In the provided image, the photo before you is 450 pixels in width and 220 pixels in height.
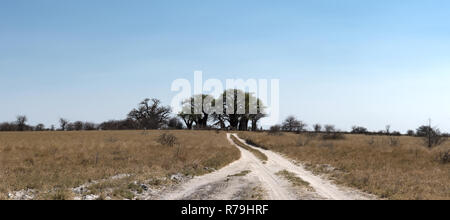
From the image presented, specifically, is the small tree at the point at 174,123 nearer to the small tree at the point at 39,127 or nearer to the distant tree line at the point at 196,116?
the distant tree line at the point at 196,116

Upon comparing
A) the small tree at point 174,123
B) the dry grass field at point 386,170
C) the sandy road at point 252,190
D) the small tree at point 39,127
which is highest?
the small tree at point 174,123

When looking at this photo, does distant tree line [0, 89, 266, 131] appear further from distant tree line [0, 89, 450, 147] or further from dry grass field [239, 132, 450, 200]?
dry grass field [239, 132, 450, 200]

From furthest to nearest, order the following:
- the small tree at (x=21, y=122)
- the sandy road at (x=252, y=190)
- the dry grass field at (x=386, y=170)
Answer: the small tree at (x=21, y=122) → the dry grass field at (x=386, y=170) → the sandy road at (x=252, y=190)

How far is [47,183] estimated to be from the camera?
14602mm

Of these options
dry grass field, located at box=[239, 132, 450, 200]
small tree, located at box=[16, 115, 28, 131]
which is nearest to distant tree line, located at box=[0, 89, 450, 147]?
small tree, located at box=[16, 115, 28, 131]

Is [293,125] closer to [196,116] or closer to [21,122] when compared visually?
[196,116]

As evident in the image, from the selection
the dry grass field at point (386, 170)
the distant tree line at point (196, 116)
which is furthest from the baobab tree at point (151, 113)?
the dry grass field at point (386, 170)

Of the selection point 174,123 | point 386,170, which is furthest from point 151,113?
point 386,170
